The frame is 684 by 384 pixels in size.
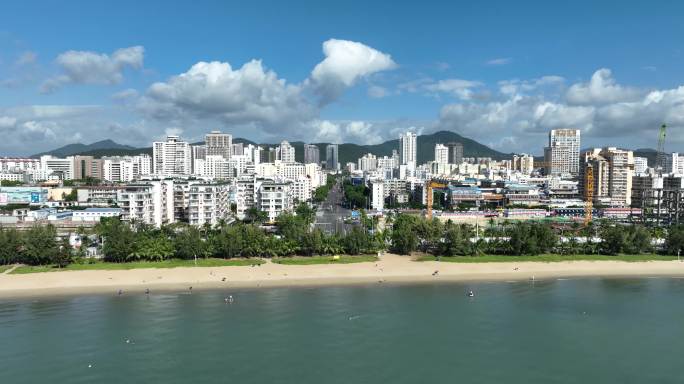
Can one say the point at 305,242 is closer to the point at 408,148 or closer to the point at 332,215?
the point at 332,215

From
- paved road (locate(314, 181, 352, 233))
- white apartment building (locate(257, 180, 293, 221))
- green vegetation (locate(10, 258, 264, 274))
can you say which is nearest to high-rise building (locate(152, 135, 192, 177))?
paved road (locate(314, 181, 352, 233))

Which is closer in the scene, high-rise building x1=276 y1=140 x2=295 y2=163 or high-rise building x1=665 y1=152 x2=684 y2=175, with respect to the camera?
high-rise building x1=665 y1=152 x2=684 y2=175

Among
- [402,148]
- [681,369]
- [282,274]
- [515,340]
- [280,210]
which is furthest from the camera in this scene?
[402,148]

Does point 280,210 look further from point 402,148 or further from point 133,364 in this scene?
point 402,148

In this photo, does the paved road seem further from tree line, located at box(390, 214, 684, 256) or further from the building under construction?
the building under construction

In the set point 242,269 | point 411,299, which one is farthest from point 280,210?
point 411,299

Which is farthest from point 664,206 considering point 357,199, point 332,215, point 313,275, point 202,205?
point 202,205

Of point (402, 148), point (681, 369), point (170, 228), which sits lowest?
point (681, 369)

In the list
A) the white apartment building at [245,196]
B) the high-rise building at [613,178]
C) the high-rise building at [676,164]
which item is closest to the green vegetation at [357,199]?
the white apartment building at [245,196]
